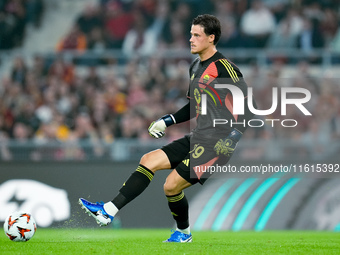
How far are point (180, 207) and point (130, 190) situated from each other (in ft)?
2.11

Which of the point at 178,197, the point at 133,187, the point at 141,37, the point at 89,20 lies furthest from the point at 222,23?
the point at 133,187

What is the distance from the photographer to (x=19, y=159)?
474 inches

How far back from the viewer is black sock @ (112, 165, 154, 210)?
744cm

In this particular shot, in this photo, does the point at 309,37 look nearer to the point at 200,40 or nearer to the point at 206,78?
the point at 200,40

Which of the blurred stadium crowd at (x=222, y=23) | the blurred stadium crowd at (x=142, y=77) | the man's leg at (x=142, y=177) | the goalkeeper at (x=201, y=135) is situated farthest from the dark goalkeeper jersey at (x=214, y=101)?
the blurred stadium crowd at (x=222, y=23)

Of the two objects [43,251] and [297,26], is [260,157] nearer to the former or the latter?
[297,26]

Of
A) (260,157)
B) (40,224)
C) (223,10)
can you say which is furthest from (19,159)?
(223,10)

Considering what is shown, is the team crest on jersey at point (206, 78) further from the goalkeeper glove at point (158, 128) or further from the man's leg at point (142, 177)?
the man's leg at point (142, 177)

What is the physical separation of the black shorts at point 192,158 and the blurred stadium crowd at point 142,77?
4497 millimetres

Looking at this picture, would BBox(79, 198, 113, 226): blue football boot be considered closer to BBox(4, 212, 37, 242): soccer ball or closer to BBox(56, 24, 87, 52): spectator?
BBox(4, 212, 37, 242): soccer ball

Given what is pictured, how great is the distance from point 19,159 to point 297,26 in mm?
7207

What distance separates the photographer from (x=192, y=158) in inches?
299

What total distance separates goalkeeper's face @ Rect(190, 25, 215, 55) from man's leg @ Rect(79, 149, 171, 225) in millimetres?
1214

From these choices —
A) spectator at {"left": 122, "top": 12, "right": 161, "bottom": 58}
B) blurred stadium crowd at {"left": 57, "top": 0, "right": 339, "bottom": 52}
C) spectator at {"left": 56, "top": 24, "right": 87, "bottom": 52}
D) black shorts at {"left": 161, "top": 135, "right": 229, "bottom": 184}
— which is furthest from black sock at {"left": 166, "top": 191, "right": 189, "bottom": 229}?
spectator at {"left": 56, "top": 24, "right": 87, "bottom": 52}
